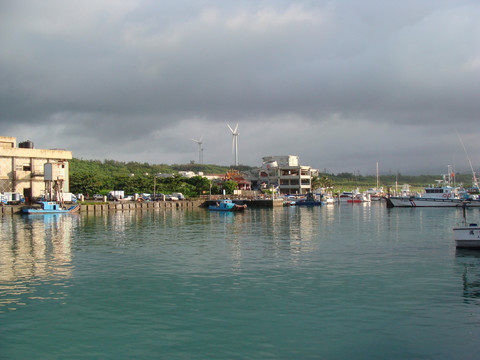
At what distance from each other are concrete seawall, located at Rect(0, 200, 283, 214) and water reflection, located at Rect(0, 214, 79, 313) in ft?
143

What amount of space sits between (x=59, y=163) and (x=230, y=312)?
87114mm

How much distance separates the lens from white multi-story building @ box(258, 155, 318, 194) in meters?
167

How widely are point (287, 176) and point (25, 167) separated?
95.4 m

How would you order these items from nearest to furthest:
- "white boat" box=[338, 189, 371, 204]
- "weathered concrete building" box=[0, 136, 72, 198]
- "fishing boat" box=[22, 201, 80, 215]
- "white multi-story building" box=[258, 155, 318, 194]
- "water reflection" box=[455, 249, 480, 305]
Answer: "water reflection" box=[455, 249, 480, 305]
"fishing boat" box=[22, 201, 80, 215]
"weathered concrete building" box=[0, 136, 72, 198]
"white boat" box=[338, 189, 371, 204]
"white multi-story building" box=[258, 155, 318, 194]

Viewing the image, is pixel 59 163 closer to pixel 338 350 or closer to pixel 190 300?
pixel 190 300

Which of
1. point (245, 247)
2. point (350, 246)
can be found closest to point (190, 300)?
point (245, 247)

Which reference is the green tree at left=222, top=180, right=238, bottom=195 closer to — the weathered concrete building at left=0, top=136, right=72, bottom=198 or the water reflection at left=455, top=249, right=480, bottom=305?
the weathered concrete building at left=0, top=136, right=72, bottom=198

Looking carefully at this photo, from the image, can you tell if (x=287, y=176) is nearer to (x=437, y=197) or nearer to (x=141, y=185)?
(x=141, y=185)

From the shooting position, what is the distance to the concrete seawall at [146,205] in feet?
279

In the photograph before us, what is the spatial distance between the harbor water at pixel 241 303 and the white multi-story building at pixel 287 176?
133 metres

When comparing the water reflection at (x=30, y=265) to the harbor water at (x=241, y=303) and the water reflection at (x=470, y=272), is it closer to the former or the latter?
the harbor water at (x=241, y=303)

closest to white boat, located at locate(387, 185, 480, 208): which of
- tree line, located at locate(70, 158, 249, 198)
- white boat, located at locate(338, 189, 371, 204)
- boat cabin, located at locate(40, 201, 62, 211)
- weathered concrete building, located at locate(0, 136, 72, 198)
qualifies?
white boat, located at locate(338, 189, 371, 204)

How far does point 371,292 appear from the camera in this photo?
19891 millimetres

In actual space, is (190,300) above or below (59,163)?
below
